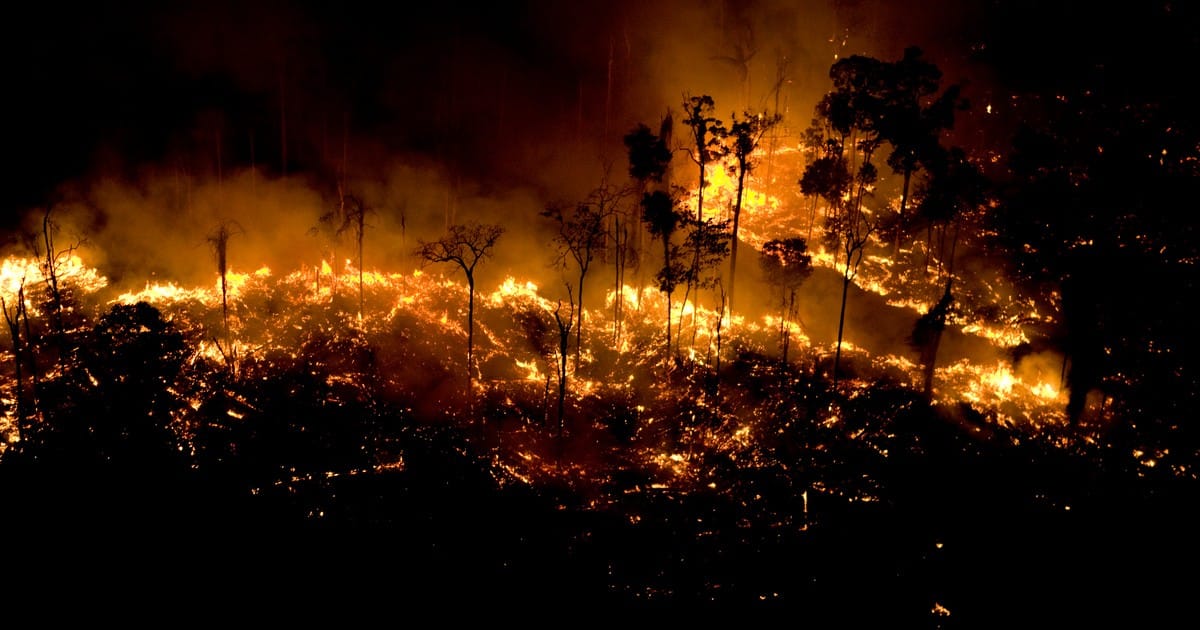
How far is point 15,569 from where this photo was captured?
21.2m

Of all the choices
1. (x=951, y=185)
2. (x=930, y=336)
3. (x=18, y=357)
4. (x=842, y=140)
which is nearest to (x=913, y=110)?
(x=951, y=185)

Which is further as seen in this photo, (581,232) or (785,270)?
(581,232)

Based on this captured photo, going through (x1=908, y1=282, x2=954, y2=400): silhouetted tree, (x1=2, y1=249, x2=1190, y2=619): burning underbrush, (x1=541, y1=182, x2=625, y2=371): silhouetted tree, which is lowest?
(x1=2, y1=249, x2=1190, y2=619): burning underbrush

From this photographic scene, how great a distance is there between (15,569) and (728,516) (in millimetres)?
23922

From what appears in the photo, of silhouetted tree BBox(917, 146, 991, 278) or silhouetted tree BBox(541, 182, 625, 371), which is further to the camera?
silhouetted tree BBox(541, 182, 625, 371)

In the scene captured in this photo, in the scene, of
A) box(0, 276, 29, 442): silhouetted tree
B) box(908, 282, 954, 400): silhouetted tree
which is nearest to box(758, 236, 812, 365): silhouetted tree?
box(908, 282, 954, 400): silhouetted tree

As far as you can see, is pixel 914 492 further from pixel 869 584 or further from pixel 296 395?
pixel 296 395

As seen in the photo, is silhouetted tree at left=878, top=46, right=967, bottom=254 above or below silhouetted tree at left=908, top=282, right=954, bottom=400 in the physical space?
above

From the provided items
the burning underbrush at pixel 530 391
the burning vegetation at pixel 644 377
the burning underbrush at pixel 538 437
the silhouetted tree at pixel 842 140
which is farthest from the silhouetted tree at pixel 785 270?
the silhouetted tree at pixel 842 140

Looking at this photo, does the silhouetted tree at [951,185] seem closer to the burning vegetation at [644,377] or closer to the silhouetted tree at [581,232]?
the burning vegetation at [644,377]

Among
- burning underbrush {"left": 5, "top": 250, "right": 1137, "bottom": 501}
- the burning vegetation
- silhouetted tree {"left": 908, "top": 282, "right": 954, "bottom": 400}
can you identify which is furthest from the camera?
silhouetted tree {"left": 908, "top": 282, "right": 954, "bottom": 400}

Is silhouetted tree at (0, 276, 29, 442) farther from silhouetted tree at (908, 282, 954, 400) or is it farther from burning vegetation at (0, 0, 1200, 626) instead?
silhouetted tree at (908, 282, 954, 400)

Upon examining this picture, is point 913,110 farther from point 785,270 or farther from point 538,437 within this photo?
point 538,437

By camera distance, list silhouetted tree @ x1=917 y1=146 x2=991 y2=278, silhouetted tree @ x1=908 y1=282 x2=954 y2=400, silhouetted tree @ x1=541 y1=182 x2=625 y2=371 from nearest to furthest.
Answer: silhouetted tree @ x1=908 y1=282 x2=954 y2=400 < silhouetted tree @ x1=917 y1=146 x2=991 y2=278 < silhouetted tree @ x1=541 y1=182 x2=625 y2=371
